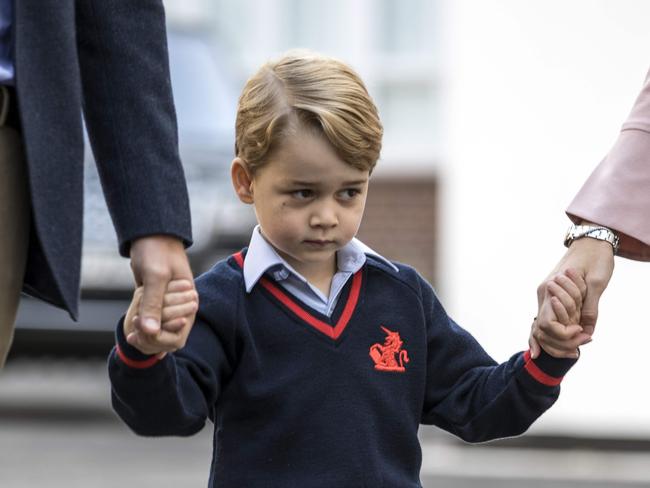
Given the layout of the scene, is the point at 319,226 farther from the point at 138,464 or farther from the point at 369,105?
the point at 138,464

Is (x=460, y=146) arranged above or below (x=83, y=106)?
below

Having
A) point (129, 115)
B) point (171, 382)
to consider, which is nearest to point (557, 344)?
point (171, 382)

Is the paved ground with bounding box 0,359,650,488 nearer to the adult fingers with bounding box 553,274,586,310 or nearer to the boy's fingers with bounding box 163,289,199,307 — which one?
the adult fingers with bounding box 553,274,586,310

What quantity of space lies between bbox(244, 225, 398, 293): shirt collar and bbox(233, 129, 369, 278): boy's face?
0.04 m

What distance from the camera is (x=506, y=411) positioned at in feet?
10.1

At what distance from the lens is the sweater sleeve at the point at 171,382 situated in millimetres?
2758

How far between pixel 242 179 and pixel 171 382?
1.52 ft

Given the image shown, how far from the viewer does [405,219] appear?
14.1 m

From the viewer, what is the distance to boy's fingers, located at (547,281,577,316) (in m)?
3.08

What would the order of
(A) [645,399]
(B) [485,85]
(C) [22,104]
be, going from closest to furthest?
(C) [22,104]
(A) [645,399]
(B) [485,85]

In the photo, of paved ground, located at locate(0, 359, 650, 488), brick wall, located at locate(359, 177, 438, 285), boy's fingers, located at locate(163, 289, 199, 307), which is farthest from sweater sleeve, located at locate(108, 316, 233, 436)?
brick wall, located at locate(359, 177, 438, 285)

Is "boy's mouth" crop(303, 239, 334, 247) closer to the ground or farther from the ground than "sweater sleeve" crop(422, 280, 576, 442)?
farther from the ground

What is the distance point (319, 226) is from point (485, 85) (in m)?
10.1

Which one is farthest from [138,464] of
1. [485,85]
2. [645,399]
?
[485,85]
